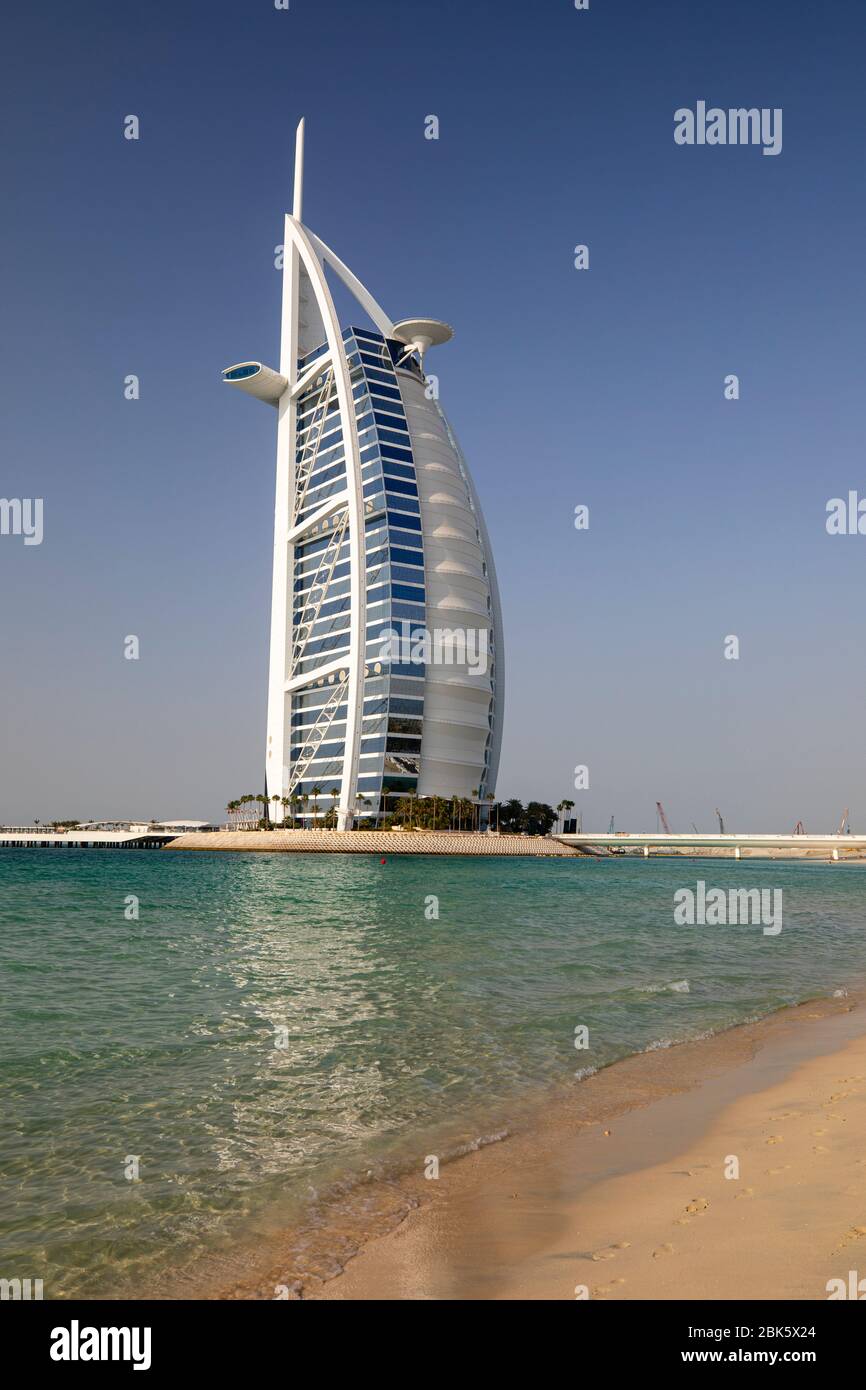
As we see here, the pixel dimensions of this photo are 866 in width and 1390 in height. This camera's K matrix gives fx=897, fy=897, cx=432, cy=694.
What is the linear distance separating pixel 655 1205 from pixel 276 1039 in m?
7.41

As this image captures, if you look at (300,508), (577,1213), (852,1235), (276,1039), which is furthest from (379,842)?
(852,1235)

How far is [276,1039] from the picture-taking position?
13.0 metres

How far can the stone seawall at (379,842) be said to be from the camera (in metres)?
112

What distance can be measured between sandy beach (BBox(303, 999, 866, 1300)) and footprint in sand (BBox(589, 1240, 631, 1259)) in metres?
0.01

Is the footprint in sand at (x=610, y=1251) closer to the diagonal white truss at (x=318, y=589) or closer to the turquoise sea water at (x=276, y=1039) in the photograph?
the turquoise sea water at (x=276, y=1039)

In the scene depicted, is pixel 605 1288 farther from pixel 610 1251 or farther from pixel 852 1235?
pixel 852 1235

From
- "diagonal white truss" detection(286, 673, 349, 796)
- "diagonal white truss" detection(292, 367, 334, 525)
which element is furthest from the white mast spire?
"diagonal white truss" detection(286, 673, 349, 796)

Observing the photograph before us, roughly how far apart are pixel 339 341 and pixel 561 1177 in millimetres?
134949

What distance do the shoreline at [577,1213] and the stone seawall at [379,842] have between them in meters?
102

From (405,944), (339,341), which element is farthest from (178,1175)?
(339,341)

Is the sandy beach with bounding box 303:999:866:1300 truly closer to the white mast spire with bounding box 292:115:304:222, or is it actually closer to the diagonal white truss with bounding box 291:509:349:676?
the diagonal white truss with bounding box 291:509:349:676

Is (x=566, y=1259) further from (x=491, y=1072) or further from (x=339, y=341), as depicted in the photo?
(x=339, y=341)

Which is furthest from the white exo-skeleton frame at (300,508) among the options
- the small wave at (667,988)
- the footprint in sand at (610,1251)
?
the footprint in sand at (610,1251)

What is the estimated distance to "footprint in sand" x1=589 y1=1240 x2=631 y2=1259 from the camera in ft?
19.0
